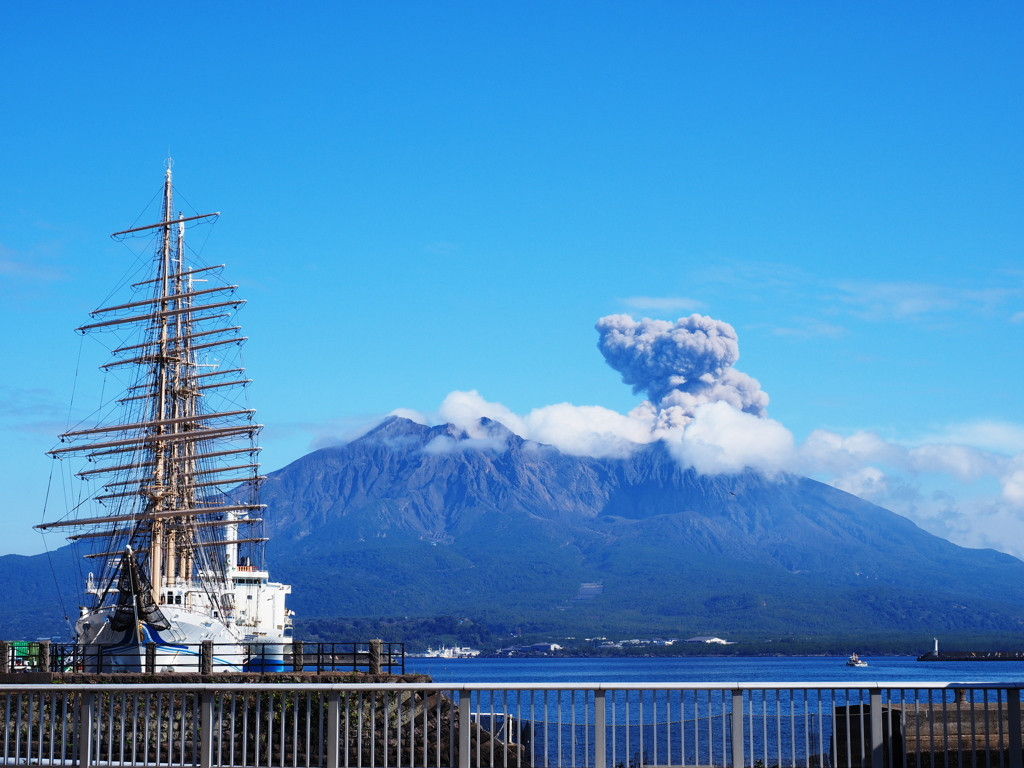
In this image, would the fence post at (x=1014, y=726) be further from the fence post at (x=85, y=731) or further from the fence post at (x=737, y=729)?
the fence post at (x=85, y=731)

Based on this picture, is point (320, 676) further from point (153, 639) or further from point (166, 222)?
point (166, 222)

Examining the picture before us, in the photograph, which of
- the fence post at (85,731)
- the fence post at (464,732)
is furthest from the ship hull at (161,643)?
the fence post at (464,732)

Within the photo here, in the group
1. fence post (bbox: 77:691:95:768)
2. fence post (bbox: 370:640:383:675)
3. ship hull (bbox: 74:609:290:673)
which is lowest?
ship hull (bbox: 74:609:290:673)

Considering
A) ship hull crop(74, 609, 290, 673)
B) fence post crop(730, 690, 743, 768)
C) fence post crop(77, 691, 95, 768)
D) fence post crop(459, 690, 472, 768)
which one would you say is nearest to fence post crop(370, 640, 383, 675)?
ship hull crop(74, 609, 290, 673)

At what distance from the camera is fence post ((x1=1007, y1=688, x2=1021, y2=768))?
13805 millimetres

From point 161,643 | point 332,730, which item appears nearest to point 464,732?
point 332,730

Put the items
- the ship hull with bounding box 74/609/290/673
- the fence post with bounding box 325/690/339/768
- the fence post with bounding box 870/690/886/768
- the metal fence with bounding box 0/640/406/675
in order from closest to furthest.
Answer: the fence post with bounding box 870/690/886/768
the fence post with bounding box 325/690/339/768
the metal fence with bounding box 0/640/406/675
the ship hull with bounding box 74/609/290/673

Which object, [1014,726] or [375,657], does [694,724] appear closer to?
[1014,726]

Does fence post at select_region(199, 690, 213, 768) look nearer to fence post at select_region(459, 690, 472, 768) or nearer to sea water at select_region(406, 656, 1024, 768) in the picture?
fence post at select_region(459, 690, 472, 768)

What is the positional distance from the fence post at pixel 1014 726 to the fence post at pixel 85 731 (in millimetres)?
9757

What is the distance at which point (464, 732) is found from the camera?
14172mm

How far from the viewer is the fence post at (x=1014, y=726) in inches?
543

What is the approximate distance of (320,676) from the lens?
32.7 metres

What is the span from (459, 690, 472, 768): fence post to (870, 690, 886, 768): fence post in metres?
4.25
